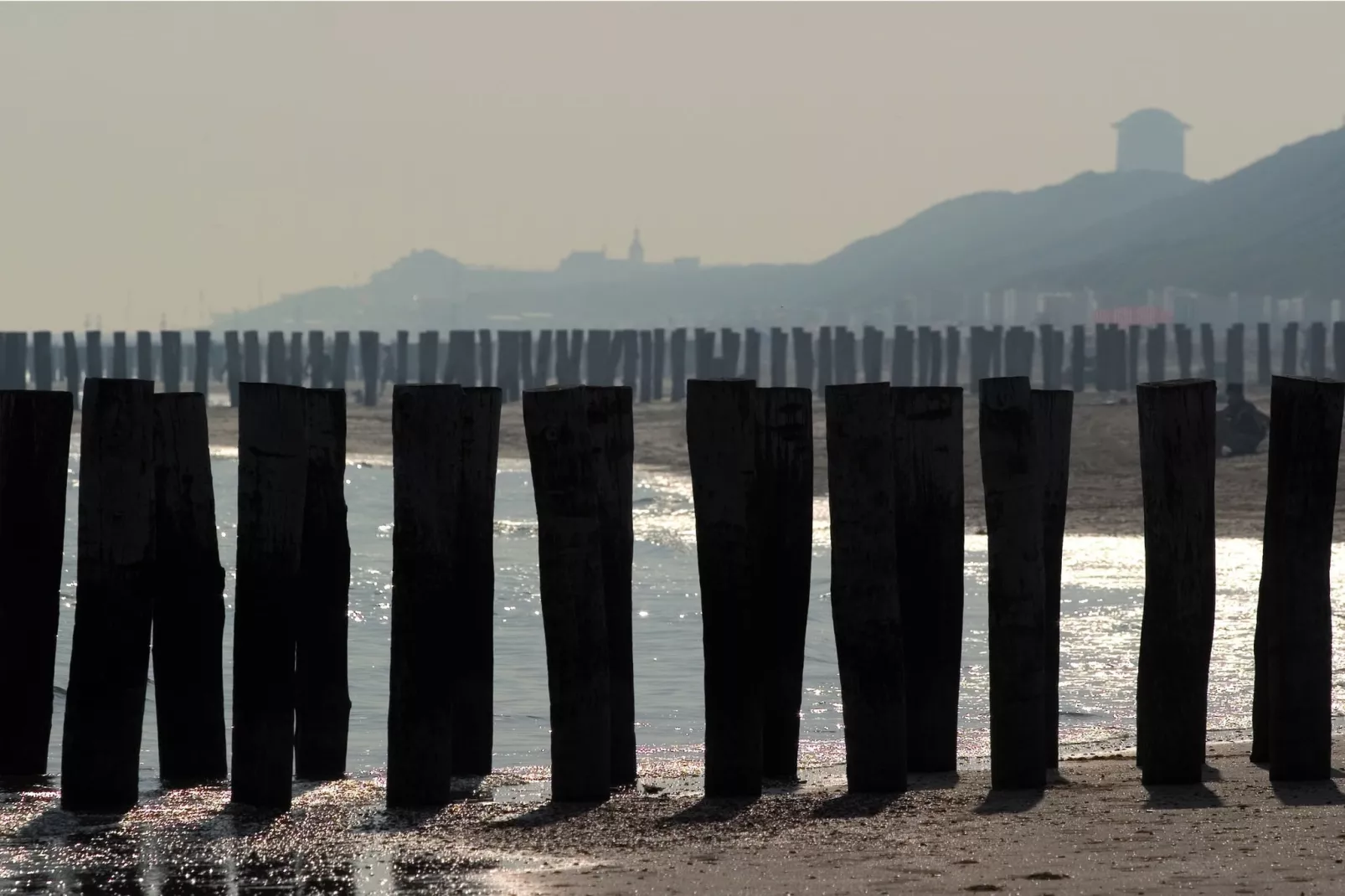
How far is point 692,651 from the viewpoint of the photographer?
1299cm

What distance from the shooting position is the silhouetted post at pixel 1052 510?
6.99 meters

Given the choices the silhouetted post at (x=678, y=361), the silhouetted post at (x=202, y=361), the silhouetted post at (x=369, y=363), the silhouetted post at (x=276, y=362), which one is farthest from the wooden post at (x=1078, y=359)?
the silhouetted post at (x=202, y=361)

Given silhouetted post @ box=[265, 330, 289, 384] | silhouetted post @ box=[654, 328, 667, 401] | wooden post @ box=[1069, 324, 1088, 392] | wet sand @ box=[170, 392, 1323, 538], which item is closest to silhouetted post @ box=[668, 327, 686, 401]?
silhouetted post @ box=[654, 328, 667, 401]

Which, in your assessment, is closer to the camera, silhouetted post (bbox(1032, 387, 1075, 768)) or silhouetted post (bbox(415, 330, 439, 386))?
silhouetted post (bbox(1032, 387, 1075, 768))

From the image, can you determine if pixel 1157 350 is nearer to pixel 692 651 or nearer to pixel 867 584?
pixel 692 651

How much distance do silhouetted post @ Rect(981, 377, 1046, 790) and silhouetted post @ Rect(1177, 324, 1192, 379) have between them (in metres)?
47.2

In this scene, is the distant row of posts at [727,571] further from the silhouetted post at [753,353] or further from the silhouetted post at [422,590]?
the silhouetted post at [753,353]

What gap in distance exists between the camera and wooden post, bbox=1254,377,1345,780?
251 inches

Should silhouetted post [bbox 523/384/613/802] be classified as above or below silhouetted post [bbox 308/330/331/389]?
below

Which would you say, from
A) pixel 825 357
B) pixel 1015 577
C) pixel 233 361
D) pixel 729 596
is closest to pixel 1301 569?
pixel 1015 577

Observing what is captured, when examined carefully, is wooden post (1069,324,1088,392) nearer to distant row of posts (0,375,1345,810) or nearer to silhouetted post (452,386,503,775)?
silhouetted post (452,386,503,775)

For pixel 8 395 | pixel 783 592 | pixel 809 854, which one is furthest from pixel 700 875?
pixel 8 395

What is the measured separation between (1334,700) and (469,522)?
4742 millimetres

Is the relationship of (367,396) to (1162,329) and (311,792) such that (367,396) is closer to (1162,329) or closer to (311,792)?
(1162,329)
